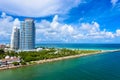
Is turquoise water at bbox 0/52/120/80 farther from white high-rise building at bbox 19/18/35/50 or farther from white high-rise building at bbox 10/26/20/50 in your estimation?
white high-rise building at bbox 10/26/20/50

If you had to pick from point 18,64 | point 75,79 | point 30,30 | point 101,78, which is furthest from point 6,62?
point 30,30

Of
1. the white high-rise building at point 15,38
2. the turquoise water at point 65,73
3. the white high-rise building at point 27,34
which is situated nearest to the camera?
the turquoise water at point 65,73

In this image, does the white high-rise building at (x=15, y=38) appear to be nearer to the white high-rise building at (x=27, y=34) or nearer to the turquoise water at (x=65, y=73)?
the white high-rise building at (x=27, y=34)

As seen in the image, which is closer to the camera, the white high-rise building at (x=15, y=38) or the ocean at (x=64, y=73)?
the ocean at (x=64, y=73)

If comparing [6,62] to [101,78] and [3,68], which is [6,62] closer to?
[3,68]

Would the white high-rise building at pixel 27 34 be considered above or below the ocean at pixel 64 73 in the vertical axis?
above

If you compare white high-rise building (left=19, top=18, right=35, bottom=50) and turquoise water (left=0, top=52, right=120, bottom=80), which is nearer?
turquoise water (left=0, top=52, right=120, bottom=80)

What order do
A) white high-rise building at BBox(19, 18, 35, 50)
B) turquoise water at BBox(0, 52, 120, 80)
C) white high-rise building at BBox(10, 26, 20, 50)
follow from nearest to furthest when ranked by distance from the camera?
turquoise water at BBox(0, 52, 120, 80) → white high-rise building at BBox(19, 18, 35, 50) → white high-rise building at BBox(10, 26, 20, 50)

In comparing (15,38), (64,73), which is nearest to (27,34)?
(15,38)

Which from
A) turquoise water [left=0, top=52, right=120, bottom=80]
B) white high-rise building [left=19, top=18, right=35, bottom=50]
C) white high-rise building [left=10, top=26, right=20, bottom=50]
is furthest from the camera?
white high-rise building [left=10, top=26, right=20, bottom=50]

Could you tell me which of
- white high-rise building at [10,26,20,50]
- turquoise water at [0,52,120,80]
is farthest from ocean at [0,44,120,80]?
white high-rise building at [10,26,20,50]

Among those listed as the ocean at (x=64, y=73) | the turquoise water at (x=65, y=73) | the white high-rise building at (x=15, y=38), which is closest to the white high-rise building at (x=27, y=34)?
the white high-rise building at (x=15, y=38)

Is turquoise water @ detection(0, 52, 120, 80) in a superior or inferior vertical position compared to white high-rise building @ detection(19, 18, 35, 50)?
inferior
